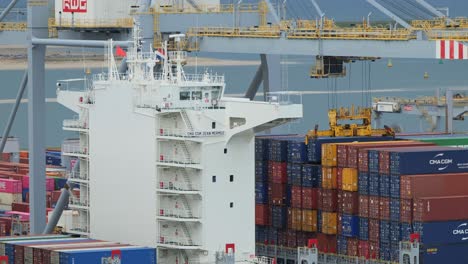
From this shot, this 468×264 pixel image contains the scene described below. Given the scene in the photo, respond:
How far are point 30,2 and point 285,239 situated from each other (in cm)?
1012

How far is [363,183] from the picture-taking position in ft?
127

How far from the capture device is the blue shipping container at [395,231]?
124 ft

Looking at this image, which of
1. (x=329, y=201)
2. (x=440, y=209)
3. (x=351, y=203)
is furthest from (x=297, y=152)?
(x=440, y=209)

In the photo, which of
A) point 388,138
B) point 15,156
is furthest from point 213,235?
point 15,156

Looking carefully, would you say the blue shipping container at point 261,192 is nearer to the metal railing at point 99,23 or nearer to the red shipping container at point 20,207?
the metal railing at point 99,23

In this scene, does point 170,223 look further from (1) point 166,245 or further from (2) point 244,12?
(2) point 244,12

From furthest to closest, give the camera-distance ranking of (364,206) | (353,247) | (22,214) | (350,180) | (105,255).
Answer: (22,214) < (350,180) < (353,247) < (364,206) < (105,255)

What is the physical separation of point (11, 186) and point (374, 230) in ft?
66.7

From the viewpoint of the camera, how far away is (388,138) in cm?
4322

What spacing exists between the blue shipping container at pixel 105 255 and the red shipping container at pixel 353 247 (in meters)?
6.11

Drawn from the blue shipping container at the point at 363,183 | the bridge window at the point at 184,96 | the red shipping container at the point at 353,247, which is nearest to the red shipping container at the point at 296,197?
the red shipping container at the point at 353,247

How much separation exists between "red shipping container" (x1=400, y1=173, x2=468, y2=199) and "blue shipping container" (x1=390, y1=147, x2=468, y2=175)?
7.5 inches

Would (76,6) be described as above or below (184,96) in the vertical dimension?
above

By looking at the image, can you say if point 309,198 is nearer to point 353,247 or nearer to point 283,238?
point 283,238
